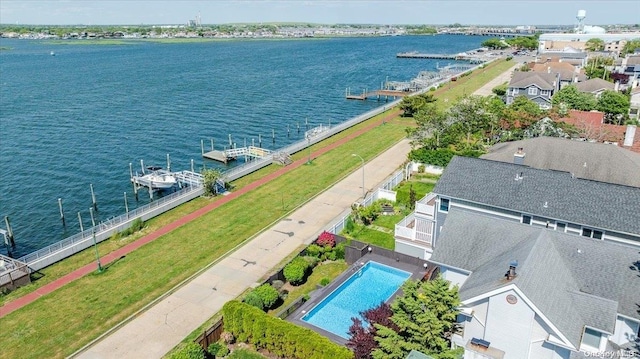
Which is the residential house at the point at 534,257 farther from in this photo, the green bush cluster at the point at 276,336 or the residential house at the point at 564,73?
the residential house at the point at 564,73

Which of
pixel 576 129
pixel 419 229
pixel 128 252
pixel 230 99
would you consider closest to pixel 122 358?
pixel 128 252

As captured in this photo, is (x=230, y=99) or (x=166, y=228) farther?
(x=230, y=99)

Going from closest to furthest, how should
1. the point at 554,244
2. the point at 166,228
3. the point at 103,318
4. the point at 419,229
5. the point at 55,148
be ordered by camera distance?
1. the point at 554,244
2. the point at 103,318
3. the point at 419,229
4. the point at 166,228
5. the point at 55,148

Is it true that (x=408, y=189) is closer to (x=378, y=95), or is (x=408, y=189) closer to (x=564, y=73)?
(x=564, y=73)

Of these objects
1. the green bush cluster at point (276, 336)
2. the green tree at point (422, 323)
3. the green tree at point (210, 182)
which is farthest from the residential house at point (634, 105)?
the green bush cluster at point (276, 336)

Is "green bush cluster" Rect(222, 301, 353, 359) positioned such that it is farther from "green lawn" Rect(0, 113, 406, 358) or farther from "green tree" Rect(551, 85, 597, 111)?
"green tree" Rect(551, 85, 597, 111)

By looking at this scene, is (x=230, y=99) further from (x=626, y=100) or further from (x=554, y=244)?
(x=554, y=244)
